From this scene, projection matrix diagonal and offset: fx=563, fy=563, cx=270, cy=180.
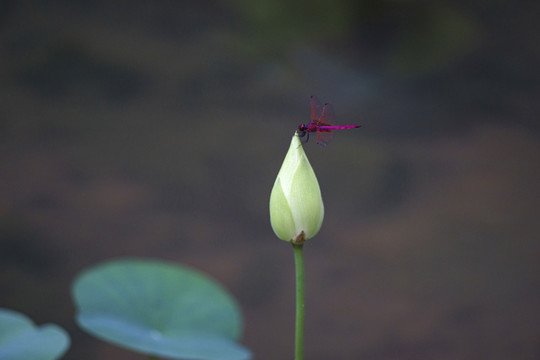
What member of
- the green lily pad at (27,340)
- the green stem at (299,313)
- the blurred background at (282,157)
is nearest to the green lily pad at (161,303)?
the green lily pad at (27,340)

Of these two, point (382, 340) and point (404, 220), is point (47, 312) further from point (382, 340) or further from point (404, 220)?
point (404, 220)

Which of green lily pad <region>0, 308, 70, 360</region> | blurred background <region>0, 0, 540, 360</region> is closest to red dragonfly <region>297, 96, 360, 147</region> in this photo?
green lily pad <region>0, 308, 70, 360</region>

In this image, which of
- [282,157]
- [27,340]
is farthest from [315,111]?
[282,157]

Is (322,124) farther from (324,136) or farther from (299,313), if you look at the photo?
(299,313)

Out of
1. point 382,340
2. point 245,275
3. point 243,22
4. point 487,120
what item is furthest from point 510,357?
point 243,22

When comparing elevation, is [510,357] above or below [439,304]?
below

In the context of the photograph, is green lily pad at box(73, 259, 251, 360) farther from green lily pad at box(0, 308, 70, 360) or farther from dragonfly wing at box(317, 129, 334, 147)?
dragonfly wing at box(317, 129, 334, 147)
